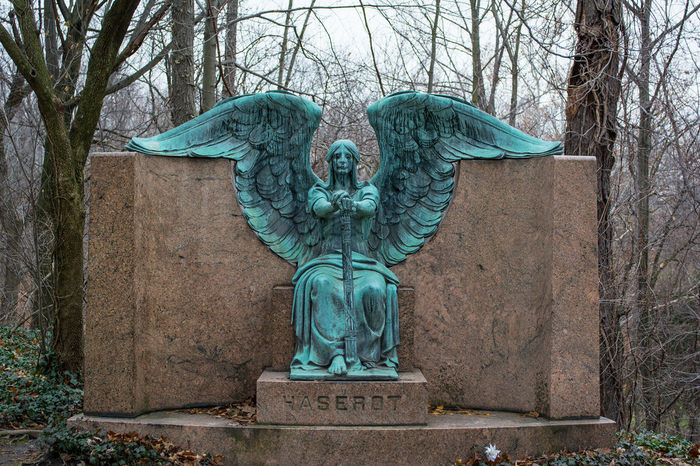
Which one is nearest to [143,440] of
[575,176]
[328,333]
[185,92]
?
[328,333]

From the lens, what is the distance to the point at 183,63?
10.5 m

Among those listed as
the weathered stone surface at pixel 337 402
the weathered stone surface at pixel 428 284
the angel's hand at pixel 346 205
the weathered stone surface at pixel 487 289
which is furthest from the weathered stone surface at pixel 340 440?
the angel's hand at pixel 346 205

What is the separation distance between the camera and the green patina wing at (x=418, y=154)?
19.4 ft

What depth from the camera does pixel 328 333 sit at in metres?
5.27

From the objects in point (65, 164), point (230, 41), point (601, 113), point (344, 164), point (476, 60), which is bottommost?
point (344, 164)

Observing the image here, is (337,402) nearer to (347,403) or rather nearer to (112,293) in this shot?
(347,403)

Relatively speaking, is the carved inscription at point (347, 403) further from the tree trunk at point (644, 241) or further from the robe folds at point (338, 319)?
the tree trunk at point (644, 241)

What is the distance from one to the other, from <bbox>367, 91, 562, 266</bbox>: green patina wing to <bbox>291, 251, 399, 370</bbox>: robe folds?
22.5 inches

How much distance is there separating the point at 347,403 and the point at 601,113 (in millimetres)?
5289

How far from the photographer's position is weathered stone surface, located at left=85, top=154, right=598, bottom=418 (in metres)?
5.34

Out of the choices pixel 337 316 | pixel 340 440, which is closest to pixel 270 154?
pixel 337 316

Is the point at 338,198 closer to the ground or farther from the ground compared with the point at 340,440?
farther from the ground

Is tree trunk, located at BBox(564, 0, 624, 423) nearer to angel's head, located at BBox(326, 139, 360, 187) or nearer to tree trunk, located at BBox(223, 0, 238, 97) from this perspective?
angel's head, located at BBox(326, 139, 360, 187)

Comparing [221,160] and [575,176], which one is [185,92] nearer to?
[221,160]
